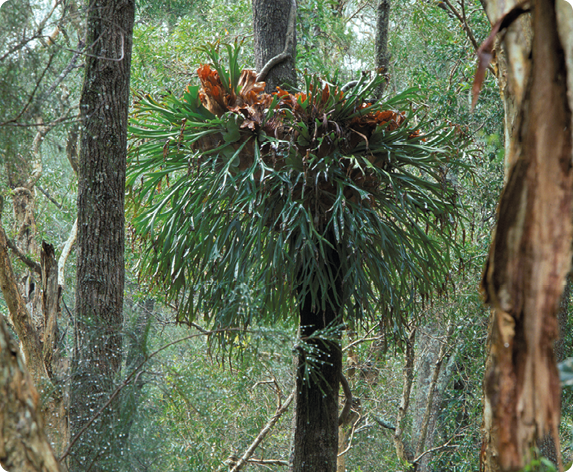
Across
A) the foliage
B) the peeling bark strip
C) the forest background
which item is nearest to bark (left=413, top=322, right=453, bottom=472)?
the forest background

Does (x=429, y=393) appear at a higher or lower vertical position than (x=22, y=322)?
lower

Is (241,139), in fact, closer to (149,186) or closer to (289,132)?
(289,132)

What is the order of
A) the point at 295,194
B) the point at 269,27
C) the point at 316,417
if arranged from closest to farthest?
the point at 295,194 → the point at 316,417 → the point at 269,27

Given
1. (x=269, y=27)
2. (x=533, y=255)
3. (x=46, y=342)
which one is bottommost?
(x=46, y=342)

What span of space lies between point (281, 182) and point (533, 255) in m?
1.33

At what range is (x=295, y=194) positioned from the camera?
75.5 inches

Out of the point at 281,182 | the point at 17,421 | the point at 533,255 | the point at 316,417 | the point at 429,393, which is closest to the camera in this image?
the point at 533,255

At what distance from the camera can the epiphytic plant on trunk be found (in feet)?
5.88

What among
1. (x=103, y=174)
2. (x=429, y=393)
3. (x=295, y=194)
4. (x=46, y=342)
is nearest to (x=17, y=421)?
(x=103, y=174)

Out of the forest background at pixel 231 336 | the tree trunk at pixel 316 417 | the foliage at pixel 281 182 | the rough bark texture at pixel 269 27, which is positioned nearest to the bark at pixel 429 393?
the forest background at pixel 231 336

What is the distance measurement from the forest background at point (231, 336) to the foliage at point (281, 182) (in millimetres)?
203

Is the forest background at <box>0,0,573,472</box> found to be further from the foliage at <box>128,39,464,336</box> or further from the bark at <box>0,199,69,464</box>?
the foliage at <box>128,39,464,336</box>

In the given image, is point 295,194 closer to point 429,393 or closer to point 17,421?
point 17,421

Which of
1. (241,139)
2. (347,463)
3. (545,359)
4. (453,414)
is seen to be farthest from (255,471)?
(545,359)
